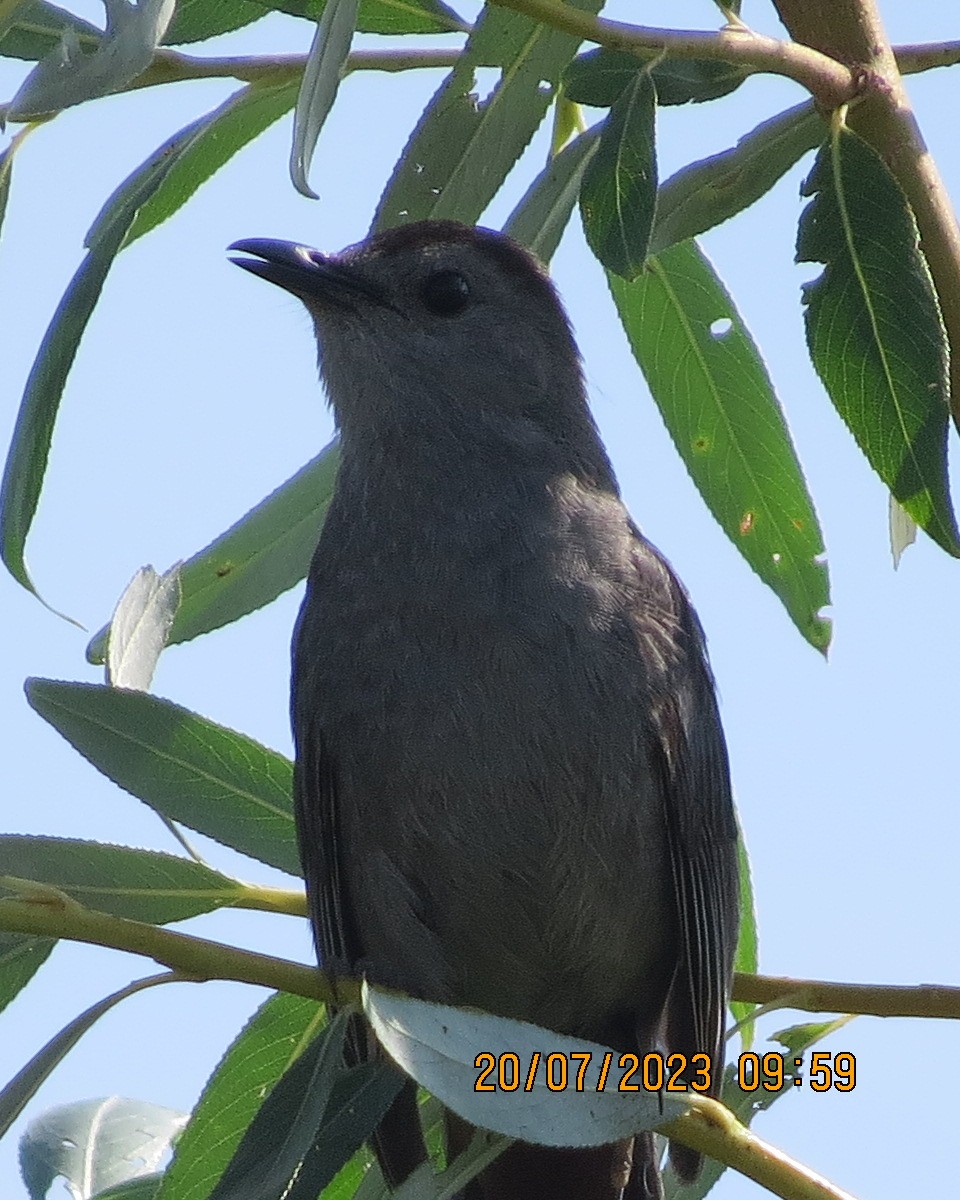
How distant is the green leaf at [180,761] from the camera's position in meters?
3.30

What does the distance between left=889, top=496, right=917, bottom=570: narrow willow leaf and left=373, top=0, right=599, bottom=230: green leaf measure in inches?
44.8

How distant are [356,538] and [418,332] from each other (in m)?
0.73

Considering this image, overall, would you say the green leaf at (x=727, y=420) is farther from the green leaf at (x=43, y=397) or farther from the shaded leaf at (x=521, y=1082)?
the shaded leaf at (x=521, y=1082)

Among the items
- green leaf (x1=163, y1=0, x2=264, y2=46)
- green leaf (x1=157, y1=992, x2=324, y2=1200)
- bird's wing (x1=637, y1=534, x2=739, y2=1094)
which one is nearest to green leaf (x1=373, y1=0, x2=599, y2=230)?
green leaf (x1=163, y1=0, x2=264, y2=46)

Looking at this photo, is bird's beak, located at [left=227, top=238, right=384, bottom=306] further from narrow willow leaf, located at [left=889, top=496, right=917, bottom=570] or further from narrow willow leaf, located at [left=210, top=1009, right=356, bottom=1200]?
narrow willow leaf, located at [left=210, top=1009, right=356, bottom=1200]

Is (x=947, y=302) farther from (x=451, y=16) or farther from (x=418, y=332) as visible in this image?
(x=418, y=332)

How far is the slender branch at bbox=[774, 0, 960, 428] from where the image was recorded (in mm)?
3166

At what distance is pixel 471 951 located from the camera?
3.93m

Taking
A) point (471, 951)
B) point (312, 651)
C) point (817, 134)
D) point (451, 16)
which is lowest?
point (471, 951)

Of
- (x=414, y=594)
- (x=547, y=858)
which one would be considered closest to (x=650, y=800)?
(x=547, y=858)

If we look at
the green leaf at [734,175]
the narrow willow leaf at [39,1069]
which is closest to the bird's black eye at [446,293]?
the green leaf at [734,175]

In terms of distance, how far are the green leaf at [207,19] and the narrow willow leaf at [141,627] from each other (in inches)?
46.4

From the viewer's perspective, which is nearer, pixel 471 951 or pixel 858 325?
pixel 858 325
